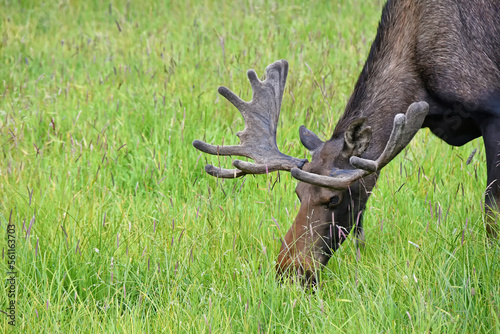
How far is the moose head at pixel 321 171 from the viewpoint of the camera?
136 inches

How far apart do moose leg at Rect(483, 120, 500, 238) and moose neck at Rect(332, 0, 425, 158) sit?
0.46 meters

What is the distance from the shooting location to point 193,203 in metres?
4.35

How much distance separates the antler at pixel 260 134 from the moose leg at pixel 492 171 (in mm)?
1085

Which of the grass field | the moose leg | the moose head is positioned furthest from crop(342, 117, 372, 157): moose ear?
the moose leg

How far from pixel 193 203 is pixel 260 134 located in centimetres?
68

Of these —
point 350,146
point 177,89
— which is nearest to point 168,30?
point 177,89

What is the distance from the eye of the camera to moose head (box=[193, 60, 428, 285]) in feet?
11.3

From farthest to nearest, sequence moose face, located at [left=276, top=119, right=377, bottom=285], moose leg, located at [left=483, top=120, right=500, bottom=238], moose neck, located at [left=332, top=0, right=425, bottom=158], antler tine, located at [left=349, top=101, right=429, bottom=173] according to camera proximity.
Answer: moose neck, located at [left=332, top=0, right=425, bottom=158] → moose leg, located at [left=483, top=120, right=500, bottom=238] → moose face, located at [left=276, top=119, right=377, bottom=285] → antler tine, located at [left=349, top=101, right=429, bottom=173]

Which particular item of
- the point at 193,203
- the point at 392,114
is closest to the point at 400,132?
the point at 392,114

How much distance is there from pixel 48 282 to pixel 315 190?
5.12ft

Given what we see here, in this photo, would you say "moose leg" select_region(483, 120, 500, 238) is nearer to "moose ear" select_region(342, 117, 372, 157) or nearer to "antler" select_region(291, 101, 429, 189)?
"antler" select_region(291, 101, 429, 189)

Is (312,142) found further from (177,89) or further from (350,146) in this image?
(177,89)

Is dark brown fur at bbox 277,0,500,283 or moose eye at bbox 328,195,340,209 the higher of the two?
dark brown fur at bbox 277,0,500,283

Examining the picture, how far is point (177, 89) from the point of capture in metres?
6.26
